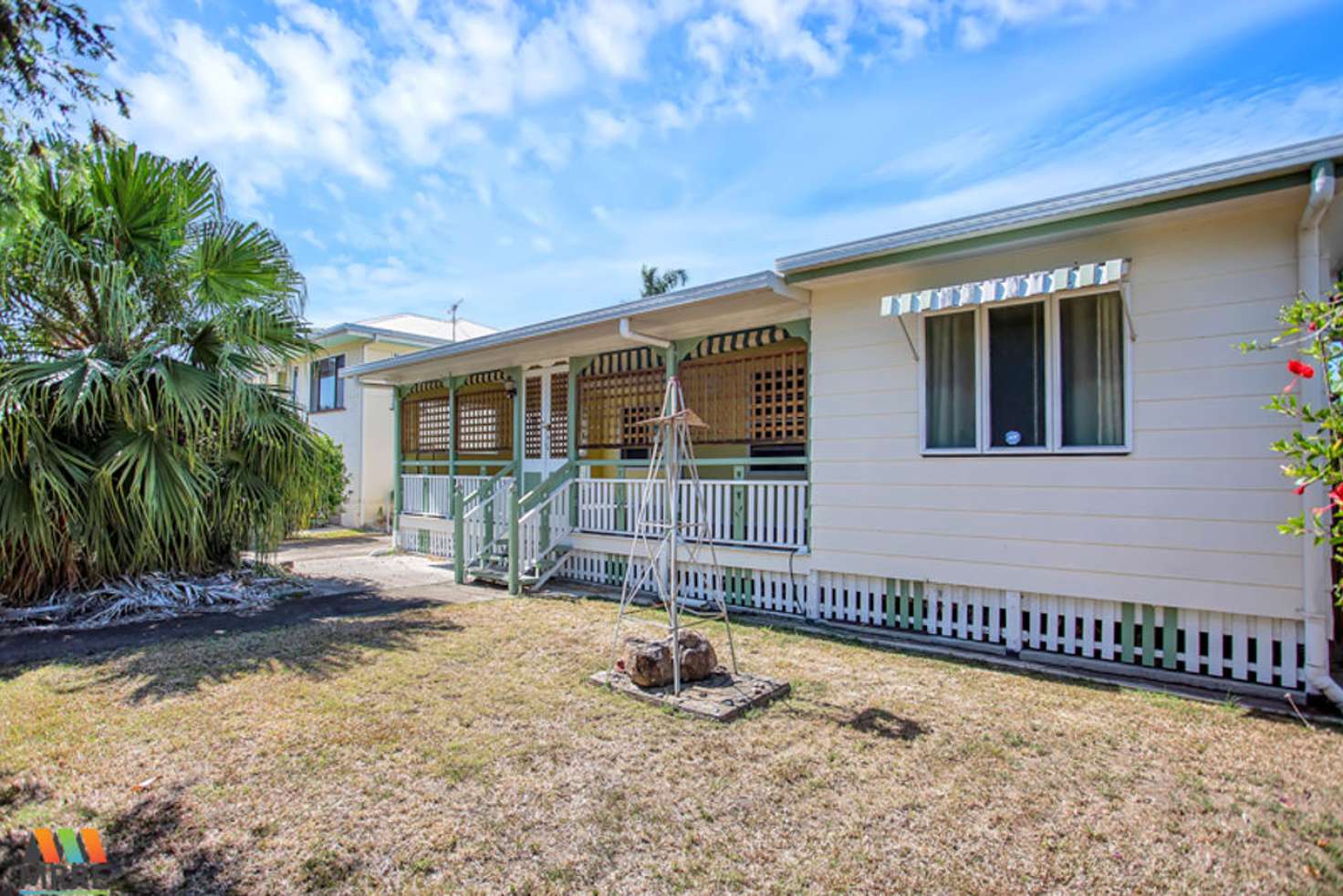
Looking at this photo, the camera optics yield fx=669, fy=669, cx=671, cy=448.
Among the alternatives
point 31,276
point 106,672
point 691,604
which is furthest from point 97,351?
point 691,604

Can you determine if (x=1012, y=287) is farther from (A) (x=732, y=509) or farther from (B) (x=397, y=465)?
(B) (x=397, y=465)

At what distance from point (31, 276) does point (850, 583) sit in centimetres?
856

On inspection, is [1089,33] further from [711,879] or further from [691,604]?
[711,879]

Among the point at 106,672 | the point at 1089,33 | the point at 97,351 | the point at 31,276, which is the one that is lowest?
the point at 106,672

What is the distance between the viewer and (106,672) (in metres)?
4.92

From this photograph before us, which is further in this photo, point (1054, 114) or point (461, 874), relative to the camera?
point (1054, 114)

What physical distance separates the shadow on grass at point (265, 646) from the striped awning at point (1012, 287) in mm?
4924

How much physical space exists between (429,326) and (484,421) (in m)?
10.2

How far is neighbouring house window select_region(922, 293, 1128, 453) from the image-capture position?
5.11 metres

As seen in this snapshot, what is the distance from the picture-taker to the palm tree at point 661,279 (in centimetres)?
2483

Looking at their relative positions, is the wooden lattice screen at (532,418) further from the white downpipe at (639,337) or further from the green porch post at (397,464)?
the green porch post at (397,464)

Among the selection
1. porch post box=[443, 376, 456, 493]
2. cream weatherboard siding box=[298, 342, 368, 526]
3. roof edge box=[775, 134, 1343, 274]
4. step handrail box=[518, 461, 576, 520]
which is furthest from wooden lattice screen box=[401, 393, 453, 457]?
roof edge box=[775, 134, 1343, 274]

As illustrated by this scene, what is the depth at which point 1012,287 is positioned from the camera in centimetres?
498

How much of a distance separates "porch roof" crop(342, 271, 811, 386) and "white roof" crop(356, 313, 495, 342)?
8530 millimetres
